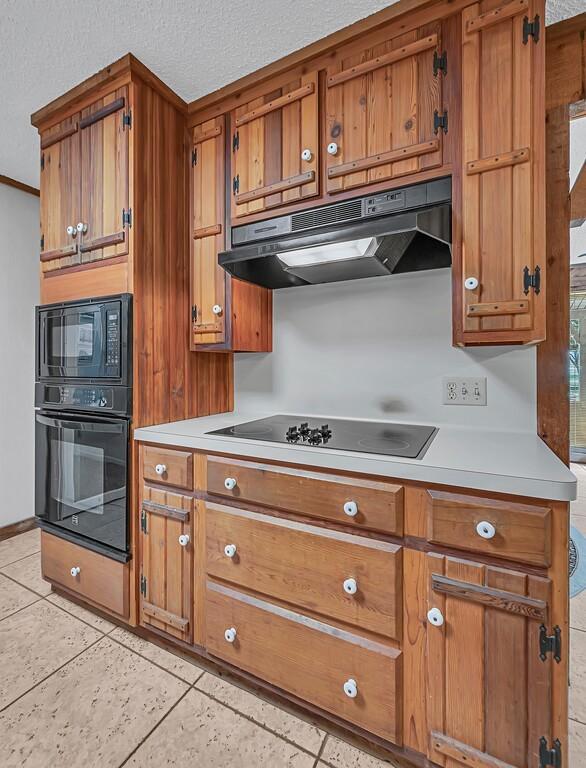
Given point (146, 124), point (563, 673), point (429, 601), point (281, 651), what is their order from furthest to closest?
point (146, 124), point (281, 651), point (429, 601), point (563, 673)

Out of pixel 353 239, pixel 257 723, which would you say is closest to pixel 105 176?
pixel 353 239

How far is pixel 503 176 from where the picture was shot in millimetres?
1230

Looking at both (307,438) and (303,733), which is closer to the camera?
(303,733)

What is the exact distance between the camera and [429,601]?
104 cm

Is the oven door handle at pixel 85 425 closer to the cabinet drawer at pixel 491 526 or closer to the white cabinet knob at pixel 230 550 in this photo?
the white cabinet knob at pixel 230 550

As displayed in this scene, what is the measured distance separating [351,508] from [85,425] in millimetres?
1308

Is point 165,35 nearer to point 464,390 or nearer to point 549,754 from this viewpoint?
point 464,390

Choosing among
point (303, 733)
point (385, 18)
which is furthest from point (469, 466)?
point (385, 18)

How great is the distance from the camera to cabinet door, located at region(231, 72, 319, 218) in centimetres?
155

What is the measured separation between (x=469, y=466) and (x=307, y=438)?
55 cm

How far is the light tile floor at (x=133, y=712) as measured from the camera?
117 centimetres

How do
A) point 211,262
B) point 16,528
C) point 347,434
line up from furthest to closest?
point 16,528, point 211,262, point 347,434

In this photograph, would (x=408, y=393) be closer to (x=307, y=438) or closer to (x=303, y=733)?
(x=307, y=438)

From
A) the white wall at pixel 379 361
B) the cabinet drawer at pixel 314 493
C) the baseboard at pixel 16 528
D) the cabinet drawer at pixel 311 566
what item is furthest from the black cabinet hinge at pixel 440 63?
the baseboard at pixel 16 528
